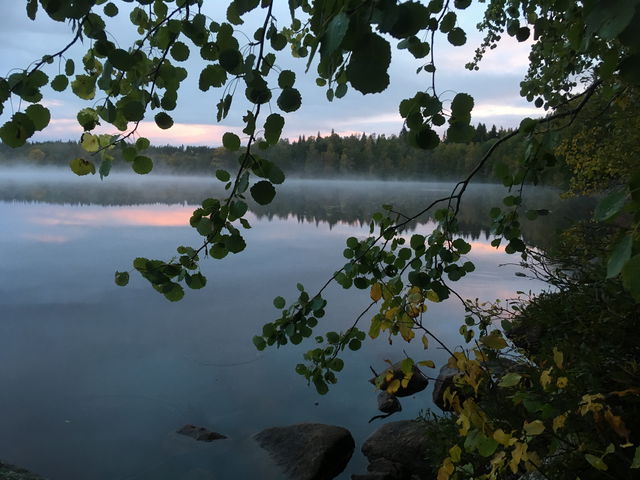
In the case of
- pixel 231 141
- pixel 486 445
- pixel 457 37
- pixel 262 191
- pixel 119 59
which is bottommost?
pixel 486 445

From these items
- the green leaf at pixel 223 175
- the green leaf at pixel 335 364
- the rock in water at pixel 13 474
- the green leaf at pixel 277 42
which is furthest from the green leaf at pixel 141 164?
the rock in water at pixel 13 474

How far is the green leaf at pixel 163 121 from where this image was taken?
5.20ft

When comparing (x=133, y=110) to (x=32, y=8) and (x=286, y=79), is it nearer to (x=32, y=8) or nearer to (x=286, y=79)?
(x=32, y=8)

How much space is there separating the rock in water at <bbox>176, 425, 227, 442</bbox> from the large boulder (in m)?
2.05

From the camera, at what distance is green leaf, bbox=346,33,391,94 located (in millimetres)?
685

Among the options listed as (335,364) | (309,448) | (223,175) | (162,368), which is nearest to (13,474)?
(309,448)

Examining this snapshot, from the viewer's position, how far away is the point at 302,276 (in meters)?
14.8

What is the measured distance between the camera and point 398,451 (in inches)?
224

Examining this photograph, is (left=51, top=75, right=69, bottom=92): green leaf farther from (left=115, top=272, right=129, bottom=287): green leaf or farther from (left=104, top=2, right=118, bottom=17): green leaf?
(left=115, top=272, right=129, bottom=287): green leaf

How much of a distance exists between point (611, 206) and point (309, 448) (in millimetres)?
5717

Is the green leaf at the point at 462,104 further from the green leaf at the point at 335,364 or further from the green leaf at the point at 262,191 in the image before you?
the green leaf at the point at 335,364

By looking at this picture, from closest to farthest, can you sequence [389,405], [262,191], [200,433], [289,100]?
[289,100] < [262,191] < [200,433] < [389,405]

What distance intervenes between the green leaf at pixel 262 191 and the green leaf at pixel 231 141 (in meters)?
0.14

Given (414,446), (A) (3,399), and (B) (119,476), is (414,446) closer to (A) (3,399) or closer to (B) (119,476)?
(B) (119,476)
